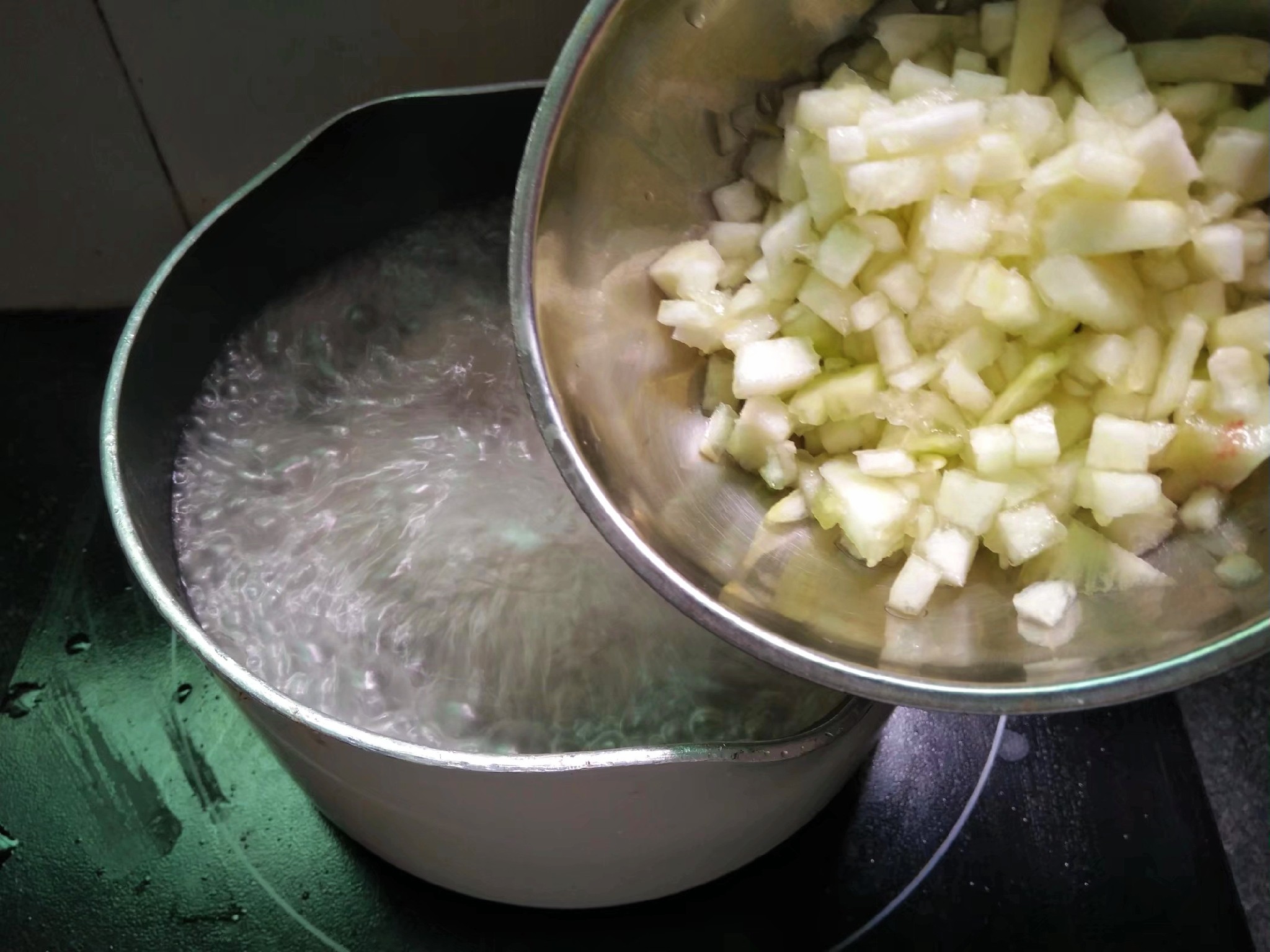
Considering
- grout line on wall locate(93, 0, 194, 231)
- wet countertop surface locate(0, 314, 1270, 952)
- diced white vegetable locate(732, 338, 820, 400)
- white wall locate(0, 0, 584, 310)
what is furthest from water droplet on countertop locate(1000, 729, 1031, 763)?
grout line on wall locate(93, 0, 194, 231)

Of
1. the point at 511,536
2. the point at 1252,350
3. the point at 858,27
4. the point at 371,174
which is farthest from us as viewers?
the point at 371,174

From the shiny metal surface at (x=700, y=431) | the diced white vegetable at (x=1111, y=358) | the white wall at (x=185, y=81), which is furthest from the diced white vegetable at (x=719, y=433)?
the white wall at (x=185, y=81)

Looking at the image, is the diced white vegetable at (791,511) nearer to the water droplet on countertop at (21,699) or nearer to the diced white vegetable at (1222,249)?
the diced white vegetable at (1222,249)

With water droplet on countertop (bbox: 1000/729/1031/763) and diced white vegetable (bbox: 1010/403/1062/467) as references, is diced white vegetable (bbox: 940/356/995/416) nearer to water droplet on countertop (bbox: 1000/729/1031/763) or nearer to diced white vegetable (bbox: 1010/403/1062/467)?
diced white vegetable (bbox: 1010/403/1062/467)

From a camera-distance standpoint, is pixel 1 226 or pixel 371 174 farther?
pixel 1 226

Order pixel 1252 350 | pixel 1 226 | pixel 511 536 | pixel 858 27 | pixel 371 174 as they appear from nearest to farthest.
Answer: pixel 1252 350 < pixel 858 27 < pixel 511 536 < pixel 371 174 < pixel 1 226

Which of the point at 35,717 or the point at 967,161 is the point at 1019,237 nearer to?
the point at 967,161

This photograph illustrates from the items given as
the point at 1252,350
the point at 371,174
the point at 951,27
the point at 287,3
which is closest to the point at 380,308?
the point at 371,174
